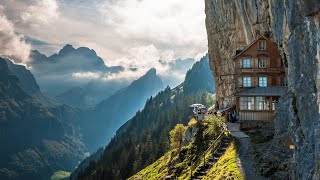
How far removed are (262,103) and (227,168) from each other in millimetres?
21430

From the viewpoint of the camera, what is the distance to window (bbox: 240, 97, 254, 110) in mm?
62872

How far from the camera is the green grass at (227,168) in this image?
4169 centimetres

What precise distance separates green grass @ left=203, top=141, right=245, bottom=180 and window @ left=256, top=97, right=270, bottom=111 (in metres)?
12.7

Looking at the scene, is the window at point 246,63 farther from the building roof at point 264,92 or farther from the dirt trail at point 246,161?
the dirt trail at point 246,161

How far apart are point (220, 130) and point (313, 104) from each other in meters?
29.5

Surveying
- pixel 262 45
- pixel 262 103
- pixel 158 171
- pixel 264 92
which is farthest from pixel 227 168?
pixel 158 171

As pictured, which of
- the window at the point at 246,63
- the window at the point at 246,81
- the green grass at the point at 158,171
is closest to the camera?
the window at the point at 246,81

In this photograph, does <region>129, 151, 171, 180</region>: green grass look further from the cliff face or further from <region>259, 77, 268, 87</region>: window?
→ the cliff face

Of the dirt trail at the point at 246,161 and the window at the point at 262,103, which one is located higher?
the window at the point at 262,103

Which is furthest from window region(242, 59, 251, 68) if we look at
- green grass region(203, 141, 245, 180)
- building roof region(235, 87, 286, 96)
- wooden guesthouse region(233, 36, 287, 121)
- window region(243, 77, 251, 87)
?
green grass region(203, 141, 245, 180)

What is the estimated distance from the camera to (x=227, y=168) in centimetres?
4391

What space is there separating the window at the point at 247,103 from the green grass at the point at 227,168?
1242 centimetres

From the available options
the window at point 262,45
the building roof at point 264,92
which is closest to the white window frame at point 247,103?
the building roof at point 264,92

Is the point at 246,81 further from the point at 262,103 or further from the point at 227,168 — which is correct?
the point at 227,168
